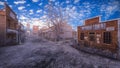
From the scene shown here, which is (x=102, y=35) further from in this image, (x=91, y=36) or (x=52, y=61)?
(x=52, y=61)

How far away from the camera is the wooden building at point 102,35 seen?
1136 centimetres

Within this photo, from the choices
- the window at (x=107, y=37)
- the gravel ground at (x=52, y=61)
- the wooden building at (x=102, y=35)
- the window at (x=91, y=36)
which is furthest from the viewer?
the window at (x=91, y=36)

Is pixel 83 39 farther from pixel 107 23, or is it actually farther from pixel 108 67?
pixel 108 67

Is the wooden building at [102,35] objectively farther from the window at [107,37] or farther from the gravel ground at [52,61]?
the gravel ground at [52,61]

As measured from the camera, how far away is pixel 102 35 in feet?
44.2

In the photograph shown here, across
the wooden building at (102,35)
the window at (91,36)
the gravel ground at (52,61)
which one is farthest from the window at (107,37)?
the gravel ground at (52,61)

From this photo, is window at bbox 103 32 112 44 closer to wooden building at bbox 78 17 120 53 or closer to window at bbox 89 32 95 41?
wooden building at bbox 78 17 120 53

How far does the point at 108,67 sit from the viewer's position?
8062 millimetres

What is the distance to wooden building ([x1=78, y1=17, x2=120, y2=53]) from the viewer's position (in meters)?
11.4

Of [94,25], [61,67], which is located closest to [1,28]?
[61,67]

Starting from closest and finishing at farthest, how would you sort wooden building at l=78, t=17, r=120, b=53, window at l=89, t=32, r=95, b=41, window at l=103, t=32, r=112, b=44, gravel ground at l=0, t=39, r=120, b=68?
gravel ground at l=0, t=39, r=120, b=68
wooden building at l=78, t=17, r=120, b=53
window at l=103, t=32, r=112, b=44
window at l=89, t=32, r=95, b=41

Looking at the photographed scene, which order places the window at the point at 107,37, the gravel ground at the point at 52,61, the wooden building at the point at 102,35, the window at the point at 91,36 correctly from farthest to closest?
the window at the point at 91,36 < the window at the point at 107,37 < the wooden building at the point at 102,35 < the gravel ground at the point at 52,61

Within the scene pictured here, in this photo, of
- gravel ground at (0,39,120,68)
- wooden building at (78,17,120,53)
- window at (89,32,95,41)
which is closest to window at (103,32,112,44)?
wooden building at (78,17,120,53)

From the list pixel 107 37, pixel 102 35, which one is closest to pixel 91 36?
pixel 102 35
